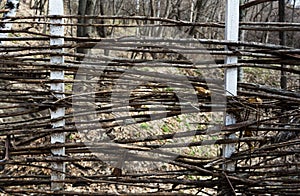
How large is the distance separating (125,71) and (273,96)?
787 millimetres

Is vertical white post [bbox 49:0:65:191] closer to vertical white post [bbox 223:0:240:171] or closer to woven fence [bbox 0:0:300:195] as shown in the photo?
woven fence [bbox 0:0:300:195]

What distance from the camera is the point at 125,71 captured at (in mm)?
1798

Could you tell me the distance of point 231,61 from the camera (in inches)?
69.6

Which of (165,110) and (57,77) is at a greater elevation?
(57,77)

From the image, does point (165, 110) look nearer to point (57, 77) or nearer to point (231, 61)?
point (231, 61)

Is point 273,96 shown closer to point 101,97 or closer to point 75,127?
point 101,97

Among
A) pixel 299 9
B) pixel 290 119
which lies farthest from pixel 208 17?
pixel 290 119

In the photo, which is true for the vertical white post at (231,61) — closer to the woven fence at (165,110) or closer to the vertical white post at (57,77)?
the woven fence at (165,110)

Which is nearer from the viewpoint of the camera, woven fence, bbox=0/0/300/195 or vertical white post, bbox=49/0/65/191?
woven fence, bbox=0/0/300/195

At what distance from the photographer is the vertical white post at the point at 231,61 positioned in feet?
5.68

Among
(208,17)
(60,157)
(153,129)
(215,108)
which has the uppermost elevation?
(208,17)

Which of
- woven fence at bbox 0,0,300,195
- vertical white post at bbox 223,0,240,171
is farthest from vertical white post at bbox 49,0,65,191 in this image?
vertical white post at bbox 223,0,240,171

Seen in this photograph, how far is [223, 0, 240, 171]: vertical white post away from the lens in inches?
68.1

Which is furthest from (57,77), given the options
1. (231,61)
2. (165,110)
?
(231,61)
